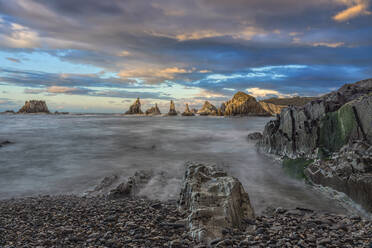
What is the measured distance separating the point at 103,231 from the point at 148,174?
465 centimetres

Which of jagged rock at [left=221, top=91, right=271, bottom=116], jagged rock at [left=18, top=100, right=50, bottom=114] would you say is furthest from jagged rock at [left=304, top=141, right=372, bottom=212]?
jagged rock at [left=18, top=100, right=50, bottom=114]

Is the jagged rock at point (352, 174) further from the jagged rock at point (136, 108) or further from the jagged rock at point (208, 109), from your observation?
the jagged rock at point (136, 108)

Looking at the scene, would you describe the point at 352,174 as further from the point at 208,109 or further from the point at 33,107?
the point at 33,107

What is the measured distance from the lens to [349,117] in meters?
7.77

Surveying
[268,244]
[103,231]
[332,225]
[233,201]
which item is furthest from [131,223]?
[332,225]

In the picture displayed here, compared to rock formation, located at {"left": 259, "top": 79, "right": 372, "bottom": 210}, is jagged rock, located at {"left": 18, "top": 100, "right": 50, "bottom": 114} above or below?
above

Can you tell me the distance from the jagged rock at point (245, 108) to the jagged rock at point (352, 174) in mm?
97315

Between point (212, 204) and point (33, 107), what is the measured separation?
152 metres

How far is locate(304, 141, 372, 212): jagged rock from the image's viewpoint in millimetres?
5105

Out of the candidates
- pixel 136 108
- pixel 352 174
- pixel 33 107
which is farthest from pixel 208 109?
pixel 352 174

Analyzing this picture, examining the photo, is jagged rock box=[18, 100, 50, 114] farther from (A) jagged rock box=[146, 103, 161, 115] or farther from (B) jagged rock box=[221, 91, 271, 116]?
(B) jagged rock box=[221, 91, 271, 116]

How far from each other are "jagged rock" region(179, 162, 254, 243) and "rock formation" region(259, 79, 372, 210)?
10.1ft

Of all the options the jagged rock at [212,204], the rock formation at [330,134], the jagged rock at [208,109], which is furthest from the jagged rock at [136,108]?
→ the jagged rock at [212,204]

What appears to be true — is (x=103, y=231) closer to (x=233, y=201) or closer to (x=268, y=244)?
(x=233, y=201)
